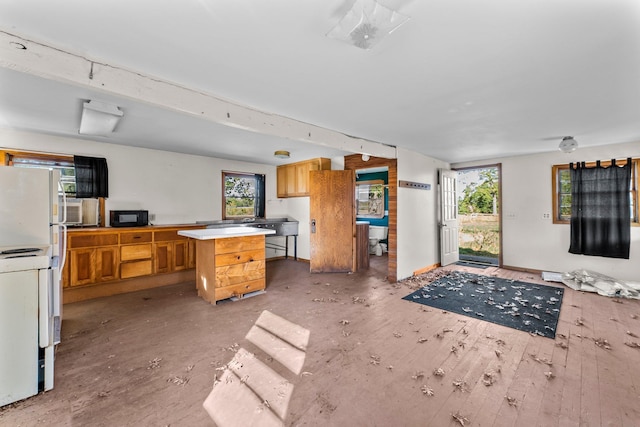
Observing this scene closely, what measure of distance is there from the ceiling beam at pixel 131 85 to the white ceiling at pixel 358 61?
50 millimetres

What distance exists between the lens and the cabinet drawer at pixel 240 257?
366 centimetres

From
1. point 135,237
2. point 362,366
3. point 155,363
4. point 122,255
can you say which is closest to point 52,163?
point 135,237

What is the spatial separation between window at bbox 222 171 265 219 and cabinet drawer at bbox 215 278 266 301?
248 cm

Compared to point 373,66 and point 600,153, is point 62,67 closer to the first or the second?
point 373,66

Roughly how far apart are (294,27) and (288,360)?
8.29 ft

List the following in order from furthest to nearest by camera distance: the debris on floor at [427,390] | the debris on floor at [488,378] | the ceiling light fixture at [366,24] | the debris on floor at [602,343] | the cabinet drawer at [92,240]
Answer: the cabinet drawer at [92,240] < the debris on floor at [602,343] < the debris on floor at [488,378] < the debris on floor at [427,390] < the ceiling light fixture at [366,24]

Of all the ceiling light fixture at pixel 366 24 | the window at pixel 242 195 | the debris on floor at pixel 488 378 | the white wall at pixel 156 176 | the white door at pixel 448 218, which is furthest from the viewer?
the window at pixel 242 195

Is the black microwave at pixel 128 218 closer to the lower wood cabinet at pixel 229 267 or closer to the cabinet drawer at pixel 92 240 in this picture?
the cabinet drawer at pixel 92 240

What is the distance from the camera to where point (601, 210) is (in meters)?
4.67

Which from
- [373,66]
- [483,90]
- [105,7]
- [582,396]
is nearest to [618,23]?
[483,90]

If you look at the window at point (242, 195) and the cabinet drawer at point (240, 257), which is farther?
the window at point (242, 195)

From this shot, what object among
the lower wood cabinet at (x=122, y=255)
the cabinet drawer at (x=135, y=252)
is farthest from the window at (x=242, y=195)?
the cabinet drawer at (x=135, y=252)

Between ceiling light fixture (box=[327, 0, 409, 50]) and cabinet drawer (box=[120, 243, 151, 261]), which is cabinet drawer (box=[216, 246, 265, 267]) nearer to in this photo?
cabinet drawer (box=[120, 243, 151, 261])

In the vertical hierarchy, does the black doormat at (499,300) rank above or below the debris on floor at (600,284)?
below
